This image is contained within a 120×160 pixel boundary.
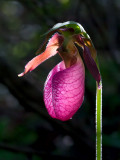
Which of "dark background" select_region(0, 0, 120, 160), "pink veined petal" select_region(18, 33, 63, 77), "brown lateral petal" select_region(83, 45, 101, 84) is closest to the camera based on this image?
"brown lateral petal" select_region(83, 45, 101, 84)

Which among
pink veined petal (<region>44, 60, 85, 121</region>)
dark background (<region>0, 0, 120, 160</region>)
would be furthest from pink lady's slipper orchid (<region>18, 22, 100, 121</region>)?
dark background (<region>0, 0, 120, 160</region>)

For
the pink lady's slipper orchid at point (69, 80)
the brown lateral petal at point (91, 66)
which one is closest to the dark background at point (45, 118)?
the pink lady's slipper orchid at point (69, 80)

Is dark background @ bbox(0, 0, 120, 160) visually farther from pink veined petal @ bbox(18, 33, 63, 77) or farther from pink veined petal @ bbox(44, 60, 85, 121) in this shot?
pink veined petal @ bbox(44, 60, 85, 121)

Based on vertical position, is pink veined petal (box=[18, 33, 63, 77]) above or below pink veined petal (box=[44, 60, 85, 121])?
above

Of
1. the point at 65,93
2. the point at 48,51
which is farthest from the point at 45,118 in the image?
the point at 65,93

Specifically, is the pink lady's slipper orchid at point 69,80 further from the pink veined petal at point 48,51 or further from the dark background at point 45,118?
the dark background at point 45,118

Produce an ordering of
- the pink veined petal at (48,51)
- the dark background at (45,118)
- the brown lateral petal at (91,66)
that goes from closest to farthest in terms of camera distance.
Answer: the brown lateral petal at (91,66)
the pink veined petal at (48,51)
the dark background at (45,118)

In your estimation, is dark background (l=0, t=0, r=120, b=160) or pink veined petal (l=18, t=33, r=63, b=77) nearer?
pink veined petal (l=18, t=33, r=63, b=77)

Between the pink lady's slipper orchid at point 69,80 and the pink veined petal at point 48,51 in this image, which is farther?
the pink veined petal at point 48,51

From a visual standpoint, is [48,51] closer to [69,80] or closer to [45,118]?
[69,80]
